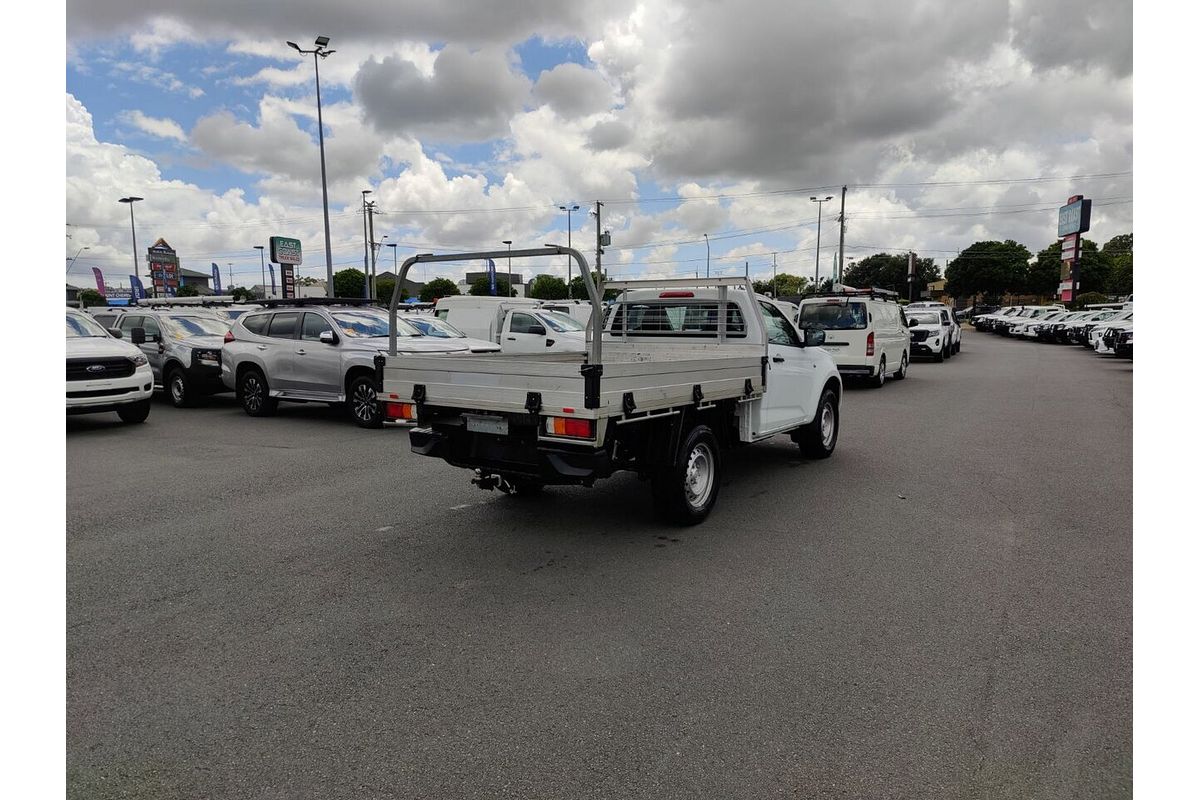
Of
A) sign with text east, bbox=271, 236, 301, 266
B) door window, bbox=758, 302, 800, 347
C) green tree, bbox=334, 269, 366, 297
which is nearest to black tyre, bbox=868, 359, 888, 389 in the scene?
door window, bbox=758, 302, 800, 347

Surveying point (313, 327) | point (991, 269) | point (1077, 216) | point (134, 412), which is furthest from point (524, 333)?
point (991, 269)

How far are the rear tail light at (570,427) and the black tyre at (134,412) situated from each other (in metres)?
9.47

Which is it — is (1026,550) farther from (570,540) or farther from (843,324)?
(843,324)

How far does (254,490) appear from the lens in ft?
24.0

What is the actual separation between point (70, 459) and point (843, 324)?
13.4 m

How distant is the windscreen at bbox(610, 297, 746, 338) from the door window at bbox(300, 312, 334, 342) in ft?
19.5

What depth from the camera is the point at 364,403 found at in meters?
11.2

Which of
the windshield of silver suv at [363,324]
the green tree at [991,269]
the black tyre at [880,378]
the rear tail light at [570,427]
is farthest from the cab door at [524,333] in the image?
the green tree at [991,269]

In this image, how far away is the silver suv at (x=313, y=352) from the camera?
1130 cm

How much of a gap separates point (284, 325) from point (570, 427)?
912cm

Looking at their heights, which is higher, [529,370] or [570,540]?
[529,370]

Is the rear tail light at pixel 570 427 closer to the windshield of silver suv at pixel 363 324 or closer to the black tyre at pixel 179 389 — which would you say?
the windshield of silver suv at pixel 363 324

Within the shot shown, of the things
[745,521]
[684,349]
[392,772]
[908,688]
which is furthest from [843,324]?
[392,772]

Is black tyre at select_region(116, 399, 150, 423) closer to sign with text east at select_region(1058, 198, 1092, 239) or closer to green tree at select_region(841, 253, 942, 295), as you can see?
sign with text east at select_region(1058, 198, 1092, 239)
